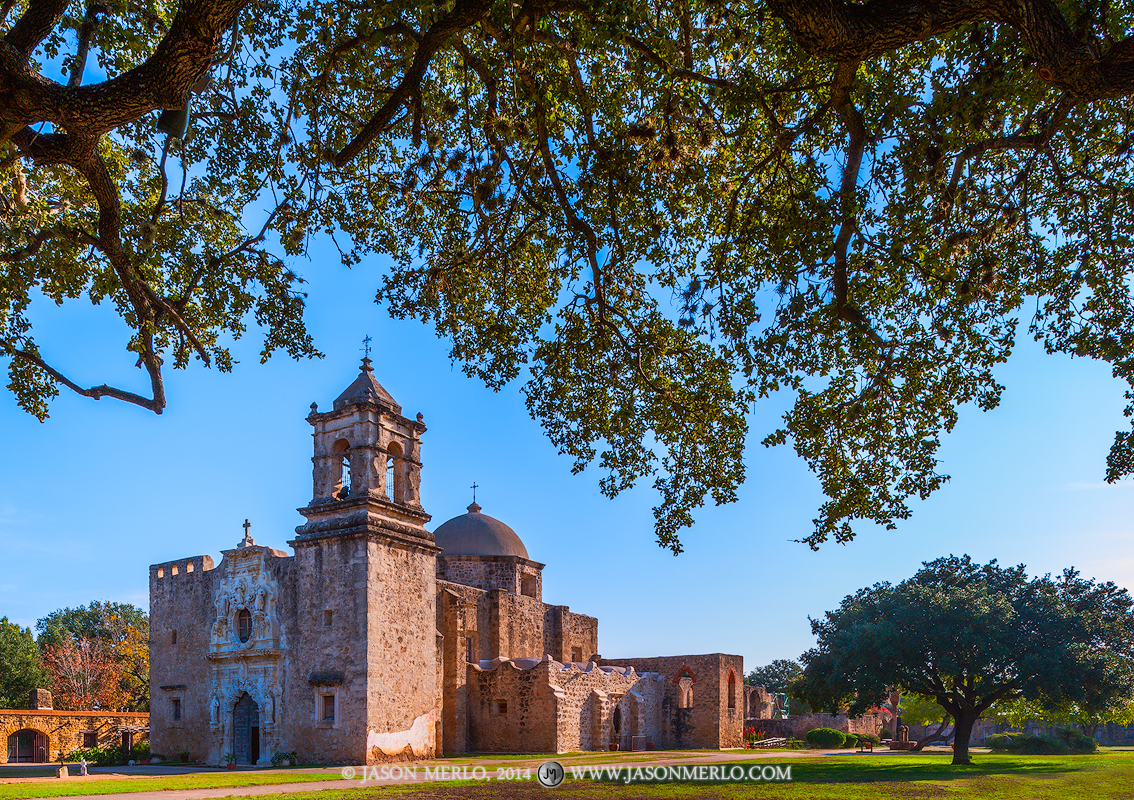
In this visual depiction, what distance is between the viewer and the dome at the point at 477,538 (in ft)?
118

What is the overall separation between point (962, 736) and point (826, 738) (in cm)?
1325

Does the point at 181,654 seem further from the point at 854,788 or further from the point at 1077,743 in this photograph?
the point at 1077,743

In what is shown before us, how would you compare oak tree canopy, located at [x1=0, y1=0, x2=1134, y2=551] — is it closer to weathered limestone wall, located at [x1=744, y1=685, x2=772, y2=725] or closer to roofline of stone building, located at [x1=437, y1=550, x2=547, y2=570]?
roofline of stone building, located at [x1=437, y1=550, x2=547, y2=570]

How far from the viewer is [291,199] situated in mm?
11109

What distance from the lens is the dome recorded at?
3609cm

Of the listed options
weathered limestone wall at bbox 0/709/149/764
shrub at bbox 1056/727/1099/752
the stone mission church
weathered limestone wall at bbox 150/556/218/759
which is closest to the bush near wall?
shrub at bbox 1056/727/1099/752

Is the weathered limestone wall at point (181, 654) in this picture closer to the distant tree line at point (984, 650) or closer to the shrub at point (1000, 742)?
the distant tree line at point (984, 650)

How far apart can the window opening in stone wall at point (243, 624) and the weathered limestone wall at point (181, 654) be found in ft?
4.51

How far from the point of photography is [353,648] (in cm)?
2441

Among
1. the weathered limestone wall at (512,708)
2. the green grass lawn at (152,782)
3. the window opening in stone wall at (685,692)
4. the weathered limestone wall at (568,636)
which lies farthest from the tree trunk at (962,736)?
the green grass lawn at (152,782)

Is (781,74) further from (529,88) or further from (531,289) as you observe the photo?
(531,289)

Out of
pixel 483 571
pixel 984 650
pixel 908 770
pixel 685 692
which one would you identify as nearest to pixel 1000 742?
pixel 685 692

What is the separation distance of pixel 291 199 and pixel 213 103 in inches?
54.3

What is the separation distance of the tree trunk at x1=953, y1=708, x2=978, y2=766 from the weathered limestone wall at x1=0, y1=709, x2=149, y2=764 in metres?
23.9
